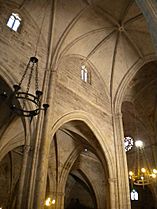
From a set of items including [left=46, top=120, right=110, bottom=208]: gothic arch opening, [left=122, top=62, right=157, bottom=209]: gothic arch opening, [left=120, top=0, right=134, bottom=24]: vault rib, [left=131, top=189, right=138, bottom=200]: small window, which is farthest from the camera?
[left=131, top=189, right=138, bottom=200]: small window

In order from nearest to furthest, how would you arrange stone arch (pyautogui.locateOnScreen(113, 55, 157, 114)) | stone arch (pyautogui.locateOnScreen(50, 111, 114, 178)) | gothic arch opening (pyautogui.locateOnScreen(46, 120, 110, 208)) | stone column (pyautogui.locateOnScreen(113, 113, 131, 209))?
stone column (pyautogui.locateOnScreen(113, 113, 131, 209)) → stone arch (pyautogui.locateOnScreen(50, 111, 114, 178)) → gothic arch opening (pyautogui.locateOnScreen(46, 120, 110, 208)) → stone arch (pyautogui.locateOnScreen(113, 55, 157, 114))

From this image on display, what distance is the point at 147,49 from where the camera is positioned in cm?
1481

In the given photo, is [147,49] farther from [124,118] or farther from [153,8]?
[153,8]

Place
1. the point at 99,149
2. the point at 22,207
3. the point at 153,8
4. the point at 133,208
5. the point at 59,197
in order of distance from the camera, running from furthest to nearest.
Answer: the point at 133,208 → the point at 59,197 → the point at 99,149 → the point at 22,207 → the point at 153,8

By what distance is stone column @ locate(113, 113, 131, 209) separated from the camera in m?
11.0

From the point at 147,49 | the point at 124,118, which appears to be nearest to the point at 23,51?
the point at 147,49

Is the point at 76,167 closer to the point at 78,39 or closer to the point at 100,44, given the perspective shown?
the point at 100,44

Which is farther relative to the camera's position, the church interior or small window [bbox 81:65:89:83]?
small window [bbox 81:65:89:83]

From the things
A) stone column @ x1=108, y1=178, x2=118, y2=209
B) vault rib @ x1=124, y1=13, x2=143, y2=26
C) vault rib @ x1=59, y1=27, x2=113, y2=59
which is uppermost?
vault rib @ x1=124, y1=13, x2=143, y2=26

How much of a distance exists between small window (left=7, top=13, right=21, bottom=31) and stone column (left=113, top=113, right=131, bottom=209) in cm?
781

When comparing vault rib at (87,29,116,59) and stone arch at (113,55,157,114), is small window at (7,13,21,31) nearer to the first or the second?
vault rib at (87,29,116,59)

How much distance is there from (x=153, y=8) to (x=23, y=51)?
747 centimetres

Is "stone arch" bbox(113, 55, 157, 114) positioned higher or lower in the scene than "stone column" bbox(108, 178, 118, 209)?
higher

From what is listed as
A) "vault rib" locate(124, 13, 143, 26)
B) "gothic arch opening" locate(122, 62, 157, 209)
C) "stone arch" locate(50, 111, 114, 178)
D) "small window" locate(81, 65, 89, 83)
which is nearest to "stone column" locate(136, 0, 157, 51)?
"stone arch" locate(50, 111, 114, 178)
